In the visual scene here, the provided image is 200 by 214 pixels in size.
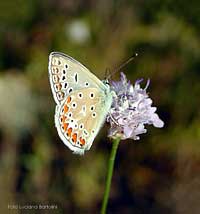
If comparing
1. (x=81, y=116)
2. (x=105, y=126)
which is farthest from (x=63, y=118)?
(x=105, y=126)

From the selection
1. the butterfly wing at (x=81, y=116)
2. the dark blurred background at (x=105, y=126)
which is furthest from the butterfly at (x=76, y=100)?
the dark blurred background at (x=105, y=126)

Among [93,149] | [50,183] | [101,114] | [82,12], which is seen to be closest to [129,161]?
[93,149]

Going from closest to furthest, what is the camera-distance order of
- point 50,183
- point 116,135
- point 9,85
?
1. point 116,135
2. point 50,183
3. point 9,85

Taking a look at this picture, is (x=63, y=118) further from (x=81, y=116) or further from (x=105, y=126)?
(x=105, y=126)

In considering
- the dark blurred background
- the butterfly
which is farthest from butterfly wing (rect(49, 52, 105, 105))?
the dark blurred background

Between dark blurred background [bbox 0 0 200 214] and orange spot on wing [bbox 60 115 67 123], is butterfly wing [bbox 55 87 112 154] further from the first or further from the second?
dark blurred background [bbox 0 0 200 214]

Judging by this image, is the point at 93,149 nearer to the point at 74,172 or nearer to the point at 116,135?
the point at 74,172

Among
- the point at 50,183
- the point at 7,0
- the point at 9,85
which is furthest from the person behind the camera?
the point at 7,0
